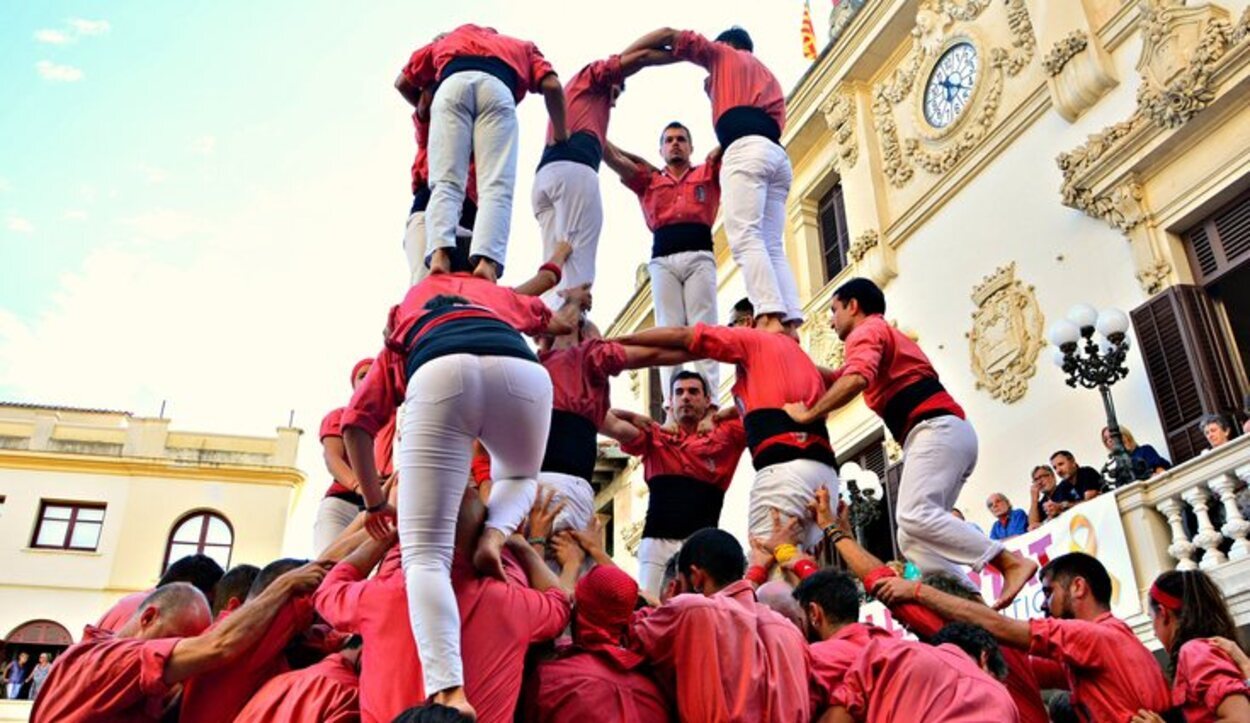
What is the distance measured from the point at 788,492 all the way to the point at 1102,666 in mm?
1588

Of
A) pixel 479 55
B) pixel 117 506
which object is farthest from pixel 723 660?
pixel 117 506

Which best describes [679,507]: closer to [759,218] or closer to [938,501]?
[938,501]

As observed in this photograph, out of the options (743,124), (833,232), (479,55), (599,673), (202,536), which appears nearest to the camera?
(599,673)

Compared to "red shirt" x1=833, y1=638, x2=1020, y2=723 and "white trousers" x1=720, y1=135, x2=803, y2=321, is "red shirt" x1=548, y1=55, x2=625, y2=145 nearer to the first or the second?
"white trousers" x1=720, y1=135, x2=803, y2=321

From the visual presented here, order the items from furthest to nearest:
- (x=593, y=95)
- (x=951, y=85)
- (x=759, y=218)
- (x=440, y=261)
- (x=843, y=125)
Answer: (x=843, y=125), (x=951, y=85), (x=593, y=95), (x=759, y=218), (x=440, y=261)

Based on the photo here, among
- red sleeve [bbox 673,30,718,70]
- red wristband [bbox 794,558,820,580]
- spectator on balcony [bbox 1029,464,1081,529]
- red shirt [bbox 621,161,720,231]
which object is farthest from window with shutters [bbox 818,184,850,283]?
red wristband [bbox 794,558,820,580]

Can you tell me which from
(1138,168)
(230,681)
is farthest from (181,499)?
(230,681)

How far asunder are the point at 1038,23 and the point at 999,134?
1.44 metres

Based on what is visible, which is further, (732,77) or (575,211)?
(732,77)

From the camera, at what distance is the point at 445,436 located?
3113 millimetres

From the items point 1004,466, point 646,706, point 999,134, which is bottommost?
point 646,706

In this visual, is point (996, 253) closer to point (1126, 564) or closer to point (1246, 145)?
point (1246, 145)

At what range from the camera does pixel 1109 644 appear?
11.6ft

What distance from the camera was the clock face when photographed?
14.4 meters
